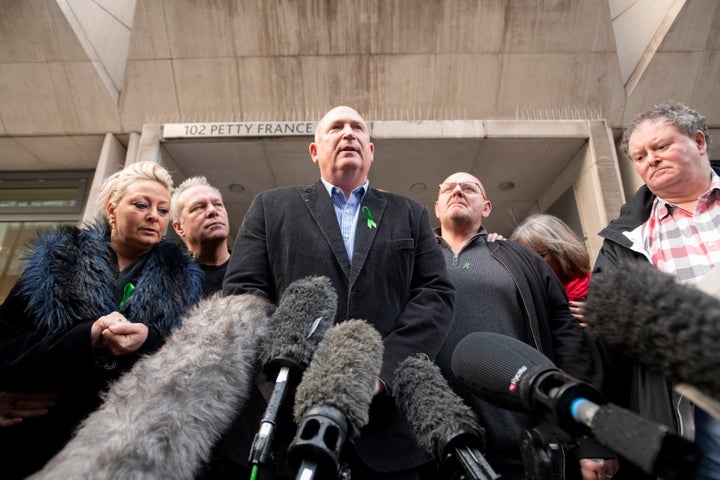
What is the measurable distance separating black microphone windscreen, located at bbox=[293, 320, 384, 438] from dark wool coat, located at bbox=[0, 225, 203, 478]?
3.12ft

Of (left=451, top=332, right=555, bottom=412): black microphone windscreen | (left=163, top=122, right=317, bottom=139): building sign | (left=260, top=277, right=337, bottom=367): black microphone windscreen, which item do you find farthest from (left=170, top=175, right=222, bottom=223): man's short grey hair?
(left=163, top=122, right=317, bottom=139): building sign

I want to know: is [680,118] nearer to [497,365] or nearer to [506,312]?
[506,312]

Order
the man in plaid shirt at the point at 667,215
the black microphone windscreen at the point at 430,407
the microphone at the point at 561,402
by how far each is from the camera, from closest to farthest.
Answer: the microphone at the point at 561,402
the black microphone windscreen at the point at 430,407
the man in plaid shirt at the point at 667,215

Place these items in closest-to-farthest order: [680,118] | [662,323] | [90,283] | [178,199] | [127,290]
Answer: [662,323] < [90,283] < [127,290] < [680,118] < [178,199]

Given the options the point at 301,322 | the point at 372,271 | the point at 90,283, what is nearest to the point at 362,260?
the point at 372,271

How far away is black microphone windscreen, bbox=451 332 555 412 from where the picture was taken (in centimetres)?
110

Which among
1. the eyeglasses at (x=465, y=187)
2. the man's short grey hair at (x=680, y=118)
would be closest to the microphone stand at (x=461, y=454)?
the man's short grey hair at (x=680, y=118)

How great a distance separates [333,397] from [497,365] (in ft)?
1.46

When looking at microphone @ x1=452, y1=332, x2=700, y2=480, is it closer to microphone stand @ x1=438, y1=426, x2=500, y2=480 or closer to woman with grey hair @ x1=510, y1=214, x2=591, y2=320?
microphone stand @ x1=438, y1=426, x2=500, y2=480

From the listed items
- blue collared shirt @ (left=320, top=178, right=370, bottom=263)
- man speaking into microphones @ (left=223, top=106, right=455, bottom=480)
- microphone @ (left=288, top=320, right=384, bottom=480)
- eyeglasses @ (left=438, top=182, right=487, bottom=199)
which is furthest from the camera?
eyeglasses @ (left=438, top=182, right=487, bottom=199)

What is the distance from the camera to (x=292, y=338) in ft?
4.08

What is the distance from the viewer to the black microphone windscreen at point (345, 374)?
3.47 feet

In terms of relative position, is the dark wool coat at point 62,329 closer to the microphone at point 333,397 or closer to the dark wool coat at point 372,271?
the dark wool coat at point 372,271

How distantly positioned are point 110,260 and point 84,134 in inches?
249
